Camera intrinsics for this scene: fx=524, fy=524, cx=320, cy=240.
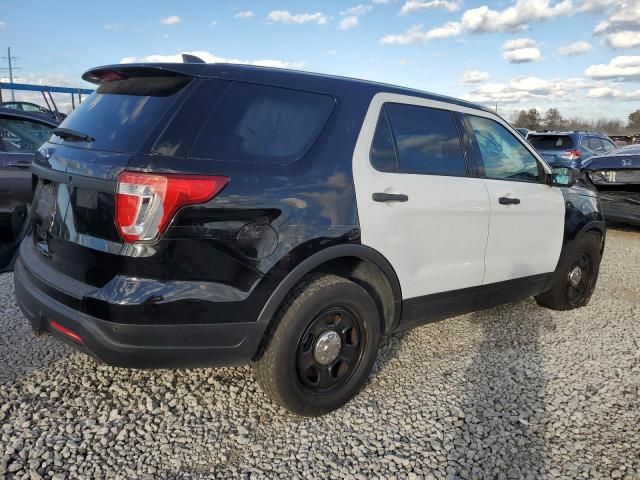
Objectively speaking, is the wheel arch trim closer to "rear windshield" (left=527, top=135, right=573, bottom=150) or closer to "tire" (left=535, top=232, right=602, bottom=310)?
"tire" (left=535, top=232, right=602, bottom=310)

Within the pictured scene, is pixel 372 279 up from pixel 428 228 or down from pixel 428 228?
down

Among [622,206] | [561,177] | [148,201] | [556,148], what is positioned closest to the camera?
[148,201]

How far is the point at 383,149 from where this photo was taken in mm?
3012

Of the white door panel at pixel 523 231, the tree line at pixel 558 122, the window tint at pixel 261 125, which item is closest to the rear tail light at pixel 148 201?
the window tint at pixel 261 125

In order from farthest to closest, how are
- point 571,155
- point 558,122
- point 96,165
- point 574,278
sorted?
point 558,122, point 571,155, point 574,278, point 96,165

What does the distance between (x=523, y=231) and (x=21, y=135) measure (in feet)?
16.3

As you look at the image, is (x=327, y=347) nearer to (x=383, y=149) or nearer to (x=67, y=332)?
(x=383, y=149)

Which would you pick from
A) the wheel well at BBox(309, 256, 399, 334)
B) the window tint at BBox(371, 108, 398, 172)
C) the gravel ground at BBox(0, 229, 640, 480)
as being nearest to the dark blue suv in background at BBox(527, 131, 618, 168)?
the gravel ground at BBox(0, 229, 640, 480)

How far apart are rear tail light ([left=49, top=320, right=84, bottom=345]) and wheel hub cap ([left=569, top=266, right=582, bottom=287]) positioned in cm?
403

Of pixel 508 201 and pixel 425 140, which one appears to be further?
pixel 508 201

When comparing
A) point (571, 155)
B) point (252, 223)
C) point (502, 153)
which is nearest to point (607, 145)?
point (571, 155)

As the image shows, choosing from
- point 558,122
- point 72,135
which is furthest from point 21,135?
point 558,122

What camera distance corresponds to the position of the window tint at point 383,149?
2.96 meters

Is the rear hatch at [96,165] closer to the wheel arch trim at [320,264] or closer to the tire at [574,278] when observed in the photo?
the wheel arch trim at [320,264]
